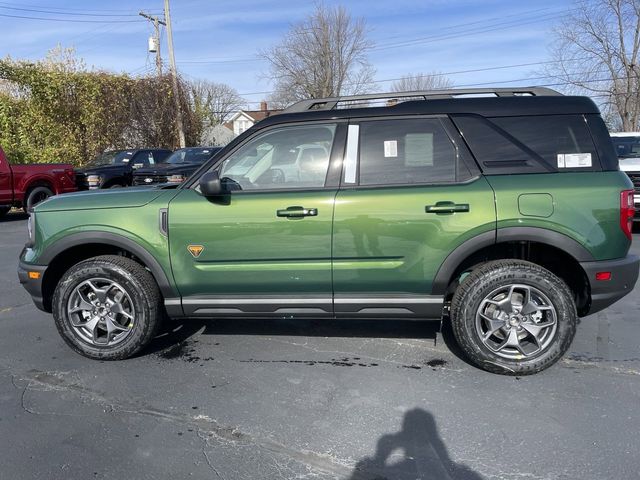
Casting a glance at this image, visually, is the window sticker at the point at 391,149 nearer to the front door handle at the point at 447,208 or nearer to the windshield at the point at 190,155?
the front door handle at the point at 447,208

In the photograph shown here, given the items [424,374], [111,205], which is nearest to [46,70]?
[111,205]

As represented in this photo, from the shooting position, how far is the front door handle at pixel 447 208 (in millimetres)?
3529

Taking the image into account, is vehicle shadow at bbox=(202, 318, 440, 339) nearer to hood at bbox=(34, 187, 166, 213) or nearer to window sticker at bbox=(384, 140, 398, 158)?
hood at bbox=(34, 187, 166, 213)

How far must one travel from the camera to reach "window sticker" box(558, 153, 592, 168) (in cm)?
355

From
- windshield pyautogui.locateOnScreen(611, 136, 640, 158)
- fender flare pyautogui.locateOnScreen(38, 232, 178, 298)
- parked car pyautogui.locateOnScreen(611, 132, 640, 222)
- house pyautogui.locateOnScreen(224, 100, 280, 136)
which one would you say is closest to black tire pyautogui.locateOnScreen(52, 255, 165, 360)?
fender flare pyautogui.locateOnScreen(38, 232, 178, 298)

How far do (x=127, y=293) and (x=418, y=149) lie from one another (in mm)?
2405

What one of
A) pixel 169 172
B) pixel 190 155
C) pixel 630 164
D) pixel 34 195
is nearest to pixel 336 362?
pixel 630 164

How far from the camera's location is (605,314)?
502 cm

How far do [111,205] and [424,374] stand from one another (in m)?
2.63

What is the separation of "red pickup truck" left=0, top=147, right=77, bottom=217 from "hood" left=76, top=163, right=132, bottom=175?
0.81 meters

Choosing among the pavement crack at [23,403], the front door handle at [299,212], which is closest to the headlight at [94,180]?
the pavement crack at [23,403]

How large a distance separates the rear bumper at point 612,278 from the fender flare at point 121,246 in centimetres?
296

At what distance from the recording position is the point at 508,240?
11.6 ft

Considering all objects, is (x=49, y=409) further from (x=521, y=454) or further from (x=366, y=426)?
(x=521, y=454)
